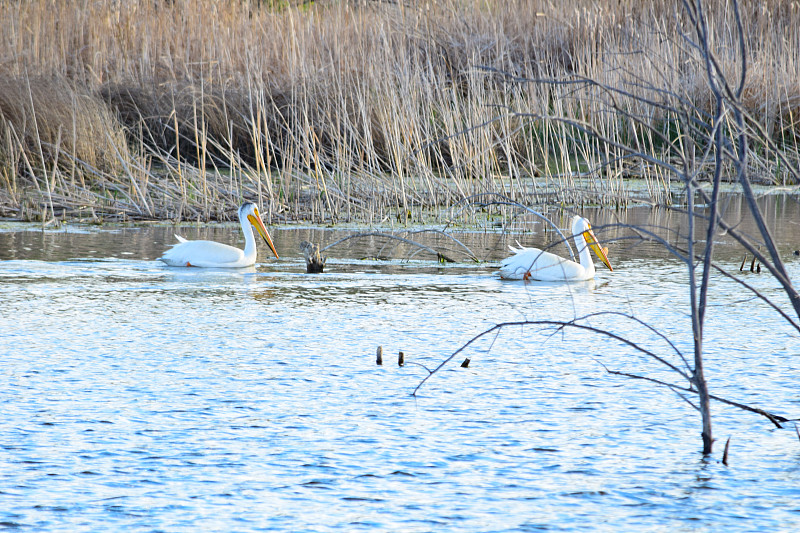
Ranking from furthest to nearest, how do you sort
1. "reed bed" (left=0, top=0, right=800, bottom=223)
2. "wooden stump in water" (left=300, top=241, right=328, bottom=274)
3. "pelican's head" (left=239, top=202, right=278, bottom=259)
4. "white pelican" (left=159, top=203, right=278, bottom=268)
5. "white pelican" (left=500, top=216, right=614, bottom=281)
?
1. "reed bed" (left=0, top=0, right=800, bottom=223)
2. "pelican's head" (left=239, top=202, right=278, bottom=259)
3. "white pelican" (left=159, top=203, right=278, bottom=268)
4. "wooden stump in water" (left=300, top=241, right=328, bottom=274)
5. "white pelican" (left=500, top=216, right=614, bottom=281)

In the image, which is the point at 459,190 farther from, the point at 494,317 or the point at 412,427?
the point at 412,427

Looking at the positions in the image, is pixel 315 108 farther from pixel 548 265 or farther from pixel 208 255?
pixel 548 265

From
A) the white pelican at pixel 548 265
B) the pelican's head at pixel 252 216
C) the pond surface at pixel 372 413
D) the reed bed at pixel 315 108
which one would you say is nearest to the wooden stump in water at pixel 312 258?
the pond surface at pixel 372 413

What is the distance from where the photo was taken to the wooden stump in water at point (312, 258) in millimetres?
6844

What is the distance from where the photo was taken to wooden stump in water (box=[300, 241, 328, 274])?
684 cm

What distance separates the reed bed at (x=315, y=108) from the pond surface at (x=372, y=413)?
332 centimetres

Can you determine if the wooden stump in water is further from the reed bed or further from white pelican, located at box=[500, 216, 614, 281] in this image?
the reed bed

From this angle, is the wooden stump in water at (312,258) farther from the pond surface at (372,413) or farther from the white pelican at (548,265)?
the white pelican at (548,265)

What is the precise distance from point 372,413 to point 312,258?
334 cm

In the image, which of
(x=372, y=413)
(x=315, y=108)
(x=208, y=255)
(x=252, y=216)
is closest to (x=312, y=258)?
(x=208, y=255)

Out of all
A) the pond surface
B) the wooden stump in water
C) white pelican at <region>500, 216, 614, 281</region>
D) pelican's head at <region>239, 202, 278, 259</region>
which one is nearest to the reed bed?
A: pelican's head at <region>239, 202, 278, 259</region>

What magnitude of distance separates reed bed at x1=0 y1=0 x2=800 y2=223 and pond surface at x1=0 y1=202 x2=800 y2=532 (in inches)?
131

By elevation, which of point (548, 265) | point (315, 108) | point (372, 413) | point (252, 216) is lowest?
point (372, 413)

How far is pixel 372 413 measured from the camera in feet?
11.9
